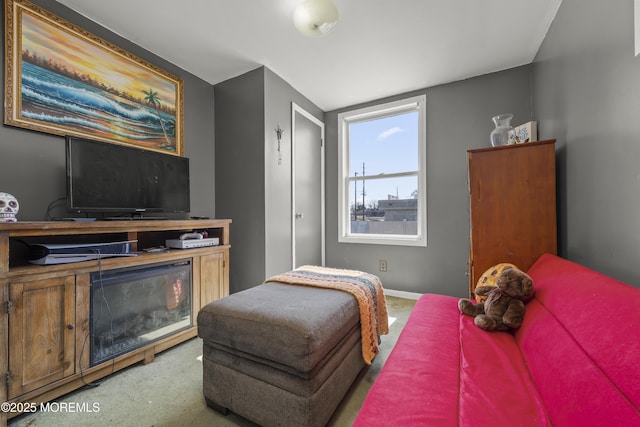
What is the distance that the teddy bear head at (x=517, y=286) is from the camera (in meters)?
1.20

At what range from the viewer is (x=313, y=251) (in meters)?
3.38

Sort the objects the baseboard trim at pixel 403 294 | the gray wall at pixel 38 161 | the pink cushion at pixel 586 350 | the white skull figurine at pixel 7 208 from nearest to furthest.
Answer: the pink cushion at pixel 586 350
the white skull figurine at pixel 7 208
the gray wall at pixel 38 161
the baseboard trim at pixel 403 294

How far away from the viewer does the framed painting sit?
5.15ft

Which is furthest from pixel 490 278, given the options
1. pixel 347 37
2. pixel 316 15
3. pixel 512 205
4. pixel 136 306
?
pixel 136 306

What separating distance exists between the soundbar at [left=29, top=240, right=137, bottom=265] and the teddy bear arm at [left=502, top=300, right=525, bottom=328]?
7.14 ft

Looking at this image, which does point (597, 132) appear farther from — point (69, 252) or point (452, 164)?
point (69, 252)

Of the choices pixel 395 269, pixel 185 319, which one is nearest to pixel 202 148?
pixel 185 319

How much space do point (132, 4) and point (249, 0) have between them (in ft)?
2.76

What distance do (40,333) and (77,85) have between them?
5.39ft

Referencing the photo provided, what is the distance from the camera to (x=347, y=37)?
2.13m

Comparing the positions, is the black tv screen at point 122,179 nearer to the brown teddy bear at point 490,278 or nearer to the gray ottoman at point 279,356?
the gray ottoman at point 279,356

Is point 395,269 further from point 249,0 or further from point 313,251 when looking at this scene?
A: point 249,0

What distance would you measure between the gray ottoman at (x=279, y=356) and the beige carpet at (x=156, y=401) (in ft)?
0.37

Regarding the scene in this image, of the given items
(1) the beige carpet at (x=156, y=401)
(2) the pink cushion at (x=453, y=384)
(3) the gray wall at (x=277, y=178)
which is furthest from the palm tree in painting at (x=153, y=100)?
(2) the pink cushion at (x=453, y=384)
